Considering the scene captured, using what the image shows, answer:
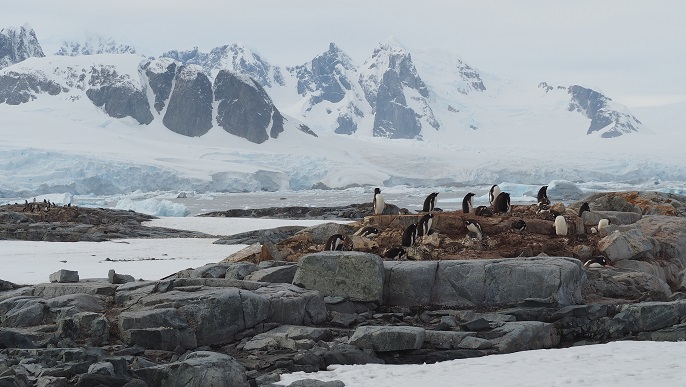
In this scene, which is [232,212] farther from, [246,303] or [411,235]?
[246,303]

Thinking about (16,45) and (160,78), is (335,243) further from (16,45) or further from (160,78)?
(16,45)

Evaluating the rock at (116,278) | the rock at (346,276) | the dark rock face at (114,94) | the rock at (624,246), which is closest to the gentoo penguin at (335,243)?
the rock at (346,276)

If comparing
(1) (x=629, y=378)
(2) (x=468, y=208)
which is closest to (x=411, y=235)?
(2) (x=468, y=208)

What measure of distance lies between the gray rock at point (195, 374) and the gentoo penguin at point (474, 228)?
7.10 metres

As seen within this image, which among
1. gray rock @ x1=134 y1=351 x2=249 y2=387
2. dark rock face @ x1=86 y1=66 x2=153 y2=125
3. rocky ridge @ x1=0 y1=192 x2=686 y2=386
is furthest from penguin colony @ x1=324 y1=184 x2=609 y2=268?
dark rock face @ x1=86 y1=66 x2=153 y2=125

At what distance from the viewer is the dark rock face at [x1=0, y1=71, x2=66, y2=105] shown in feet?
391

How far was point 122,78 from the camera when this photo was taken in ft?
429

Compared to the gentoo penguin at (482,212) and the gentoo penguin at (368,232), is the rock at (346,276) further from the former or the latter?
the gentoo penguin at (482,212)

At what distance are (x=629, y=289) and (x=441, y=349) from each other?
14.5 ft

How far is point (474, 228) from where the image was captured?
555 inches

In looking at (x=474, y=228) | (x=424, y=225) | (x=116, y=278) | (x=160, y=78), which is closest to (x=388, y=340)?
(x=116, y=278)

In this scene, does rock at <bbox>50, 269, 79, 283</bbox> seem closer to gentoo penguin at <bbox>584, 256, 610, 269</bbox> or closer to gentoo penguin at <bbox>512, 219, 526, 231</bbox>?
gentoo penguin at <bbox>512, 219, 526, 231</bbox>

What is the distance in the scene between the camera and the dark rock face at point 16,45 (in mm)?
151500

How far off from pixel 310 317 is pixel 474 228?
4.74m
